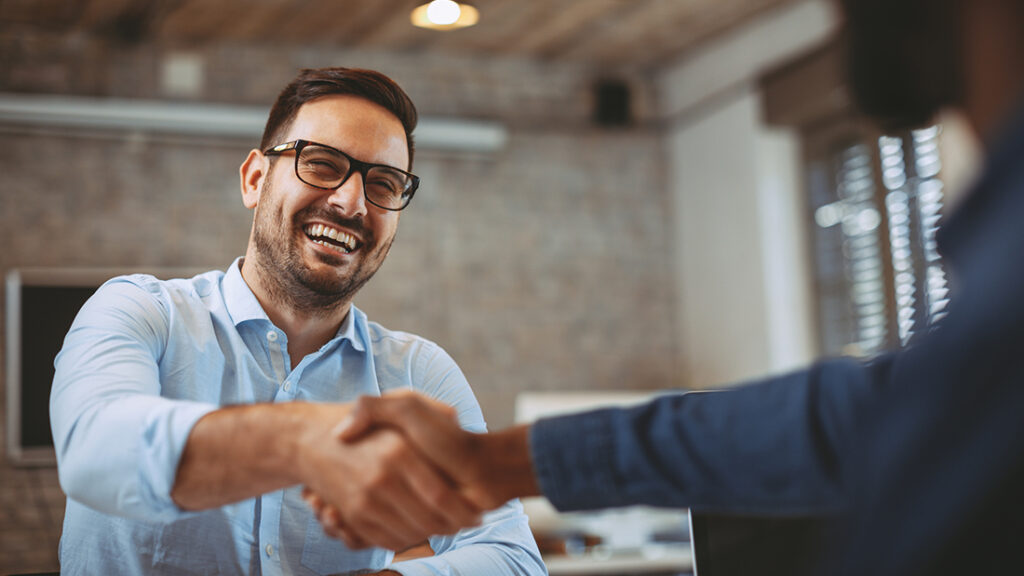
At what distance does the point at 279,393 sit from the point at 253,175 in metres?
0.32

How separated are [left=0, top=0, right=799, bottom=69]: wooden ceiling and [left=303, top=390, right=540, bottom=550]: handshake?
336 centimetres

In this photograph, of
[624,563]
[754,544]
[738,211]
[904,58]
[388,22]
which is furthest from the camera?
[738,211]

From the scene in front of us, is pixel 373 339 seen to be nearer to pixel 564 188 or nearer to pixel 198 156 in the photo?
pixel 198 156

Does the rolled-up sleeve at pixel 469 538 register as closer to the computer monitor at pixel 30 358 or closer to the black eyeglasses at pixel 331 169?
the black eyeglasses at pixel 331 169

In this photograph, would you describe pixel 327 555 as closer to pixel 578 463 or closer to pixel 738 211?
pixel 578 463

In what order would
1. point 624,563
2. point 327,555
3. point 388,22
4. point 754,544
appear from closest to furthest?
point 754,544 < point 327,555 < point 624,563 < point 388,22

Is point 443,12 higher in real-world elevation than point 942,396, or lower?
higher

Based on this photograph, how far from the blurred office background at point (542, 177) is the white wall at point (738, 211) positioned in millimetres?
11

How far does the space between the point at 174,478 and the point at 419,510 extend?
220 mm

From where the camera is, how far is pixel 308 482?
2.97 feet

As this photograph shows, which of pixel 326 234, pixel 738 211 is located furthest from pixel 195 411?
pixel 738 211

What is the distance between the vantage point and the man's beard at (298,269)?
51.5 inches

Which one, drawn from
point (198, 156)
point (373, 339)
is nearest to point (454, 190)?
point (198, 156)

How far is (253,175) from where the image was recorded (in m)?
1.39
